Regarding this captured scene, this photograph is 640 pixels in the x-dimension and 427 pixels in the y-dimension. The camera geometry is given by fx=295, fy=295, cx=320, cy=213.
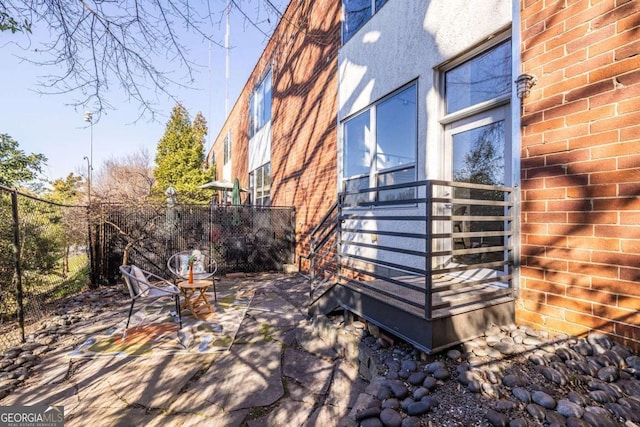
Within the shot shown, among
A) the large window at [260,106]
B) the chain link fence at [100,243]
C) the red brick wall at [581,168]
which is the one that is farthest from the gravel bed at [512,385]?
the large window at [260,106]

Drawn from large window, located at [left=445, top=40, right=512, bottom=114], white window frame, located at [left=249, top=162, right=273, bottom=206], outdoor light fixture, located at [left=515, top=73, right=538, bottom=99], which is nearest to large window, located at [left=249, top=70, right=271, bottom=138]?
white window frame, located at [left=249, top=162, right=273, bottom=206]

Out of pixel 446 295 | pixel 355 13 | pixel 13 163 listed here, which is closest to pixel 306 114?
pixel 355 13

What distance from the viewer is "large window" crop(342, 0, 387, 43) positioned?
491cm

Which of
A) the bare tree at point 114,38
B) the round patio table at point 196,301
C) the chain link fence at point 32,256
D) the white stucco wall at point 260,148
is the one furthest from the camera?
the white stucco wall at point 260,148

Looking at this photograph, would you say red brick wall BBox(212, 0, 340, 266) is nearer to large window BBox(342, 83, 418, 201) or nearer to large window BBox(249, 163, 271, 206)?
large window BBox(342, 83, 418, 201)

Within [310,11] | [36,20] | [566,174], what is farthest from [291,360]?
[310,11]

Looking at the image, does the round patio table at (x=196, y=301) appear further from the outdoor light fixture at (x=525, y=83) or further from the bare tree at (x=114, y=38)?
the outdoor light fixture at (x=525, y=83)

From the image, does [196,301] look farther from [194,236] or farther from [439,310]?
Answer: [439,310]

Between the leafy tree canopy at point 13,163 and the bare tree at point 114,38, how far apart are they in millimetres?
5213

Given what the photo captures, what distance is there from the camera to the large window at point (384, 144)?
4.12 meters

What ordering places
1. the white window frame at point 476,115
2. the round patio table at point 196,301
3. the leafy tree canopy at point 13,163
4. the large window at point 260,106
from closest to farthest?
the white window frame at point 476,115 → the round patio table at point 196,301 → the leafy tree canopy at point 13,163 → the large window at point 260,106

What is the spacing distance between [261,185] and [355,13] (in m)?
6.84

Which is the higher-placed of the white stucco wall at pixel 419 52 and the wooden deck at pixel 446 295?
the white stucco wall at pixel 419 52

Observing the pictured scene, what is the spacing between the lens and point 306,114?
7.23 meters
